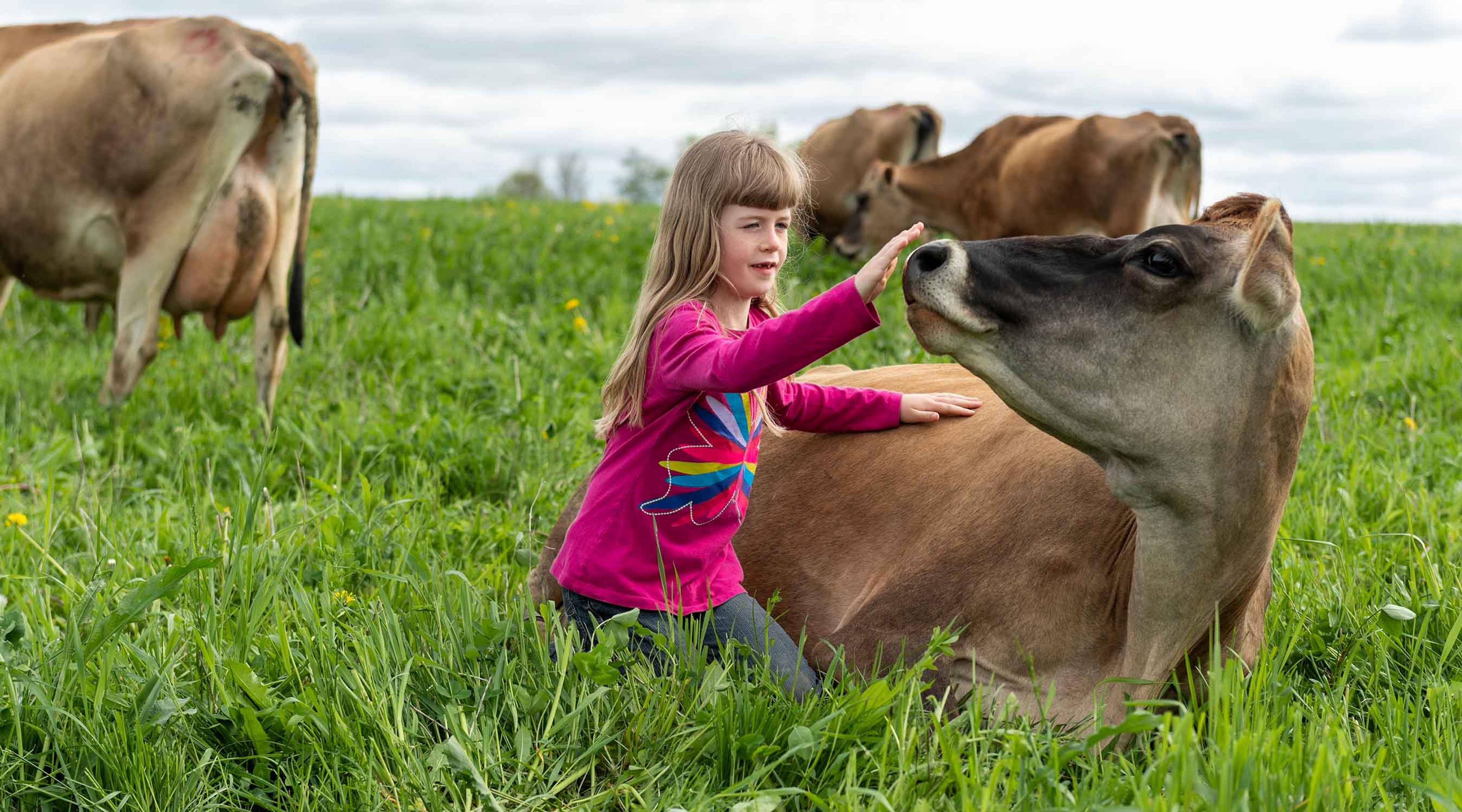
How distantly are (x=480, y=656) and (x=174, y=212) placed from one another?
14.5 ft

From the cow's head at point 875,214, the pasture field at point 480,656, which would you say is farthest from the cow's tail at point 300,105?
the cow's head at point 875,214

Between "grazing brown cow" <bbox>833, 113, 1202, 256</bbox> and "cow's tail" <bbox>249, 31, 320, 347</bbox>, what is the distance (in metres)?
6.12

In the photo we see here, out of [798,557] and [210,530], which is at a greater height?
[798,557]

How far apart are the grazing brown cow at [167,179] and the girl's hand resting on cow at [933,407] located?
3.70 metres

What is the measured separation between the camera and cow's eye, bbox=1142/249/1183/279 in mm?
2439

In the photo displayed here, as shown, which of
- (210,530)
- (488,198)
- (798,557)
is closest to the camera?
(798,557)

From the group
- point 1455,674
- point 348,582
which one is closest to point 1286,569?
point 1455,674

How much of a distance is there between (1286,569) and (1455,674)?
2.04 ft

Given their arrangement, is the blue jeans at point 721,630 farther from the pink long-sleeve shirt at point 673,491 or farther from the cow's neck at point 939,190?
the cow's neck at point 939,190

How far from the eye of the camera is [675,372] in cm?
287

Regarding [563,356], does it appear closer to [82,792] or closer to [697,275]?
[697,275]

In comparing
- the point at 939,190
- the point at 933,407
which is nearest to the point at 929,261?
the point at 933,407

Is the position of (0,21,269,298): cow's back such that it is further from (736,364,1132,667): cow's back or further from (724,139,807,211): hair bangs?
(724,139,807,211): hair bangs

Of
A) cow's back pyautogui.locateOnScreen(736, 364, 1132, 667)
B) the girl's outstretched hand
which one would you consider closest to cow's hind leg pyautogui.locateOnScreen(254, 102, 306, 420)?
cow's back pyautogui.locateOnScreen(736, 364, 1132, 667)
